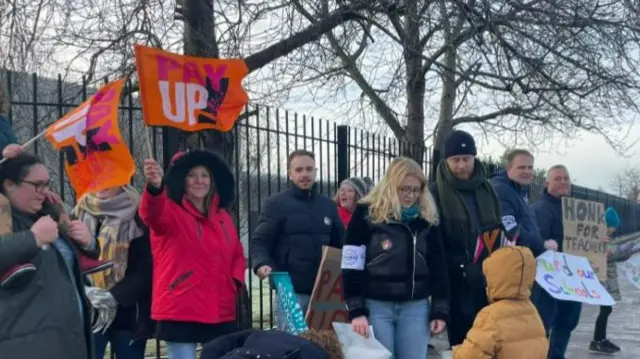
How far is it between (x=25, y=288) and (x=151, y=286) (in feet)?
4.61

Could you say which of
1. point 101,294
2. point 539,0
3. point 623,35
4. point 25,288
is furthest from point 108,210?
point 623,35

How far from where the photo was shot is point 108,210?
4.53 m

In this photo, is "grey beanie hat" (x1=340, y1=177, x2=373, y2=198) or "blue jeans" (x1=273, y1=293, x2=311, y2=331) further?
"grey beanie hat" (x1=340, y1=177, x2=373, y2=198)

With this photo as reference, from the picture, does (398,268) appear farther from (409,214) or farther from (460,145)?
(460,145)

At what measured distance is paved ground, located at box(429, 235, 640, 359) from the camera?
771 cm

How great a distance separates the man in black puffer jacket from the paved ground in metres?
1.49

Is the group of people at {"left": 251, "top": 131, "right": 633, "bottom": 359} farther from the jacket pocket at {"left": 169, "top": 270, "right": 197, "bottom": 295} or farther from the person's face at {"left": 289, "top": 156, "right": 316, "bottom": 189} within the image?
the jacket pocket at {"left": 169, "top": 270, "right": 197, "bottom": 295}

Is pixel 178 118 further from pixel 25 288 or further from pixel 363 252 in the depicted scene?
pixel 25 288

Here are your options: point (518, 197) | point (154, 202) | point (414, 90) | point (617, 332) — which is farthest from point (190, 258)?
point (414, 90)

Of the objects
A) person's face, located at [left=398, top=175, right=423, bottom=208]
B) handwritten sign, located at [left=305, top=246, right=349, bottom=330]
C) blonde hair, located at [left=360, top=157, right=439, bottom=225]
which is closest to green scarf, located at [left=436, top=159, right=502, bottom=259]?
blonde hair, located at [left=360, top=157, right=439, bottom=225]

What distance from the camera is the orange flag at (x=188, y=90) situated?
470 centimetres

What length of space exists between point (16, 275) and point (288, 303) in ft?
5.93

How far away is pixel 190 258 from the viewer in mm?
4391

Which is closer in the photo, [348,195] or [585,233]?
[348,195]
